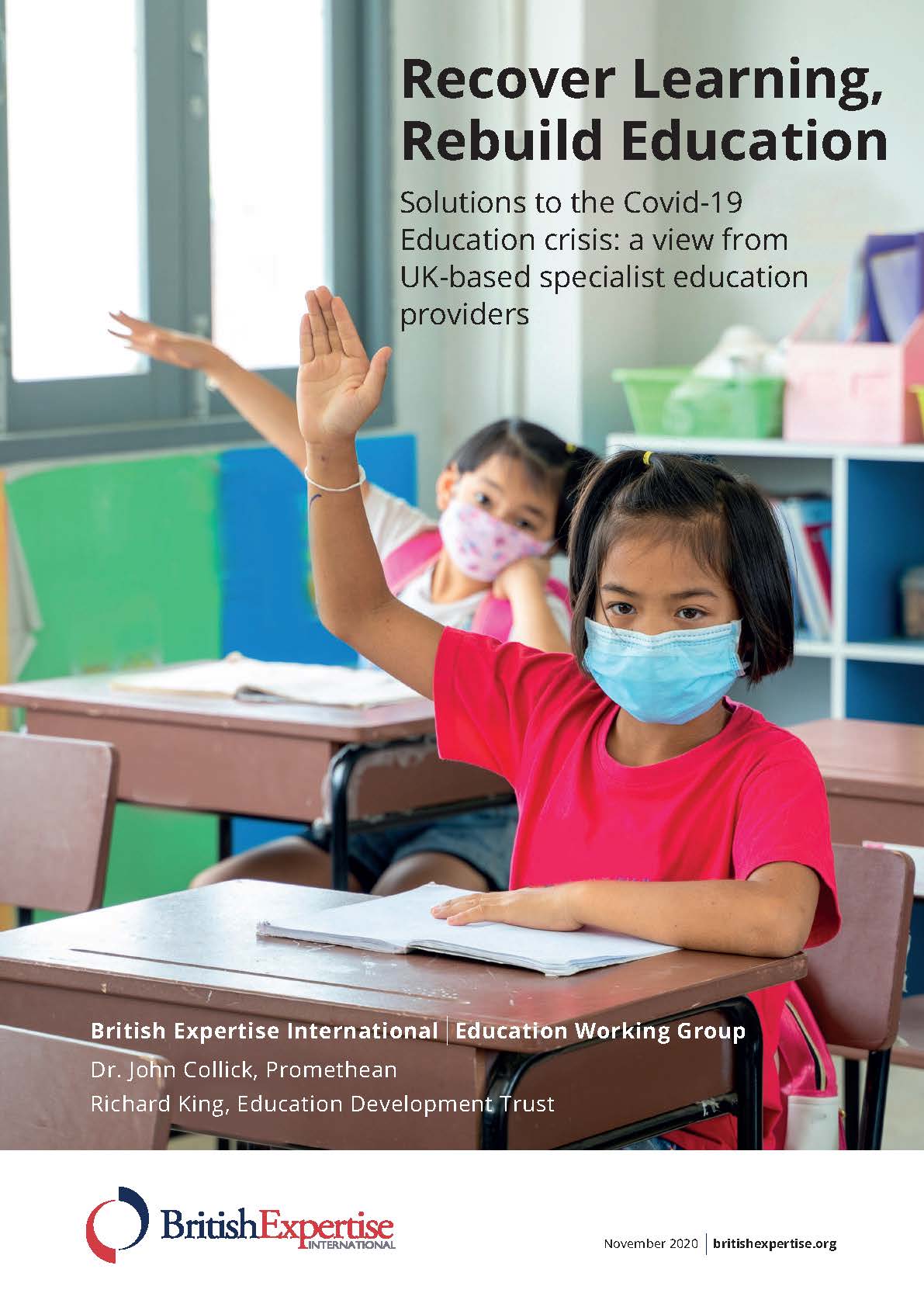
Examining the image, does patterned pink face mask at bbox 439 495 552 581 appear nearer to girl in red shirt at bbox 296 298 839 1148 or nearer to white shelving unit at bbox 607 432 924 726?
white shelving unit at bbox 607 432 924 726

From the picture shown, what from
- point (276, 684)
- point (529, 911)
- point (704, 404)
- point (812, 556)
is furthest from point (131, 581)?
point (529, 911)

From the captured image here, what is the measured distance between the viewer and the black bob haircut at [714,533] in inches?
67.1

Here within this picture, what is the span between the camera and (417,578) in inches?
134

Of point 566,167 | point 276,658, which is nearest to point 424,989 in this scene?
point 276,658

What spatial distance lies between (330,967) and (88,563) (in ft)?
7.14

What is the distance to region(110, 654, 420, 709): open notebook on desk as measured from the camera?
3.01 m

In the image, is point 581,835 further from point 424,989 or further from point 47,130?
point 47,130

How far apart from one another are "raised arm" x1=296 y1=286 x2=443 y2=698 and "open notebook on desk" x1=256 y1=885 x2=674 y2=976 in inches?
10.8

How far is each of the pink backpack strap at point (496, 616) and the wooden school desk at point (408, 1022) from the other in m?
1.58

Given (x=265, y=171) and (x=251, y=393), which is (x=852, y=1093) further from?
(x=265, y=171)

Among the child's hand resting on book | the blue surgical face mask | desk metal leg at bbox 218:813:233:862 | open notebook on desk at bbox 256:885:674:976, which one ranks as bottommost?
desk metal leg at bbox 218:813:233:862

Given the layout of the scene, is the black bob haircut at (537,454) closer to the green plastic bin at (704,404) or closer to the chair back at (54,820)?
the green plastic bin at (704,404)

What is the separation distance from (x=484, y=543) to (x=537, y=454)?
0.54ft
